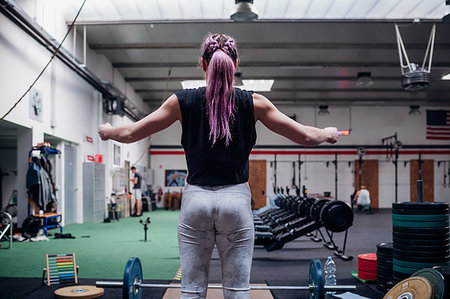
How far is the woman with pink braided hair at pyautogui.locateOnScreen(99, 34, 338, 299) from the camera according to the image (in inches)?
57.2

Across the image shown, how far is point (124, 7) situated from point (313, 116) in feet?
38.0

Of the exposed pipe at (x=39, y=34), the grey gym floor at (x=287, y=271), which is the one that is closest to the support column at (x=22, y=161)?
the exposed pipe at (x=39, y=34)

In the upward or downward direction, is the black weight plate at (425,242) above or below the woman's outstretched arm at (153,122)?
below

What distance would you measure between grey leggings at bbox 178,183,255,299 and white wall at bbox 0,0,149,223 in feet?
19.0

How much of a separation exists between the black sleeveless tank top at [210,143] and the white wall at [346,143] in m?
16.0

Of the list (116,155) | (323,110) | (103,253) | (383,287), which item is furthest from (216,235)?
(323,110)

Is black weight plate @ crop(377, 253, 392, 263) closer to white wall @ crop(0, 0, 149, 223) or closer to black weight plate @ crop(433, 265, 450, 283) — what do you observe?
black weight plate @ crop(433, 265, 450, 283)

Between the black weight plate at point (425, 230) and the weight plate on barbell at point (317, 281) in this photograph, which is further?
the black weight plate at point (425, 230)

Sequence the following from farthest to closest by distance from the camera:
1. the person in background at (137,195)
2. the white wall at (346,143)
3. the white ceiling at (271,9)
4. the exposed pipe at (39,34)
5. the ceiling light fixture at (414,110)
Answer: the white wall at (346,143)
the ceiling light fixture at (414,110)
the person in background at (137,195)
the white ceiling at (271,9)
the exposed pipe at (39,34)

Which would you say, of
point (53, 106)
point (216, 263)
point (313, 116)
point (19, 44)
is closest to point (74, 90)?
point (53, 106)

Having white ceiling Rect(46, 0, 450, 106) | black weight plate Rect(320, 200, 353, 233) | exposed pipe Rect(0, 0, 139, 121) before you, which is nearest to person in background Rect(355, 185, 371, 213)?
white ceiling Rect(46, 0, 450, 106)

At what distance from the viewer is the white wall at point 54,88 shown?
21.5ft

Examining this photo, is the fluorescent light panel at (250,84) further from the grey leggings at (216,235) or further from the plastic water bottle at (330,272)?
the grey leggings at (216,235)

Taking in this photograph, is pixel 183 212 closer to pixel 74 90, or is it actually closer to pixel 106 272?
pixel 106 272
